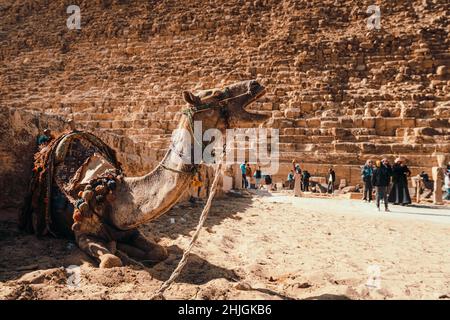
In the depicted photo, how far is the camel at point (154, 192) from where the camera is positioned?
2.54 m

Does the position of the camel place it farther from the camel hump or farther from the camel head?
the camel hump

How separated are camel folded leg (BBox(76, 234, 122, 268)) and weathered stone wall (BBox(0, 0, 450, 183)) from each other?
427 centimetres

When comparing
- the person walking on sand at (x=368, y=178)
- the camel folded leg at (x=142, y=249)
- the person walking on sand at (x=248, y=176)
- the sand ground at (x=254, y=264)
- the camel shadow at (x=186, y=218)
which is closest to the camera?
the sand ground at (x=254, y=264)

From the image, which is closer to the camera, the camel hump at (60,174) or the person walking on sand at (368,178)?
the camel hump at (60,174)

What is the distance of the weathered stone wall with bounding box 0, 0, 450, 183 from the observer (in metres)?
15.2

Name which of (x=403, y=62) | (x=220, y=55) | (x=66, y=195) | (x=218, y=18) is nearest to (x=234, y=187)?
(x=66, y=195)

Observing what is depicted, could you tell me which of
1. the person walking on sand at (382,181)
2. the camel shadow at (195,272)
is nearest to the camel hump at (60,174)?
the camel shadow at (195,272)

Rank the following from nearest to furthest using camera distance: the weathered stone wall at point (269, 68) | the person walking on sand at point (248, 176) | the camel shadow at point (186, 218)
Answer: the camel shadow at point (186, 218) → the person walking on sand at point (248, 176) → the weathered stone wall at point (269, 68)

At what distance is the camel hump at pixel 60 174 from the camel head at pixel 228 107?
Result: 1133mm

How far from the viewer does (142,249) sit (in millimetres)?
3086

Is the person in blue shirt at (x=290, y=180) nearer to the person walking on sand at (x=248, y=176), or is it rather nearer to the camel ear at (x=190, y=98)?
the person walking on sand at (x=248, y=176)

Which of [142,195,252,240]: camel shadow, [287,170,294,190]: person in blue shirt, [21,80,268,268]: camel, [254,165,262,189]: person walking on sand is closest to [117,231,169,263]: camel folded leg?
[21,80,268,268]: camel

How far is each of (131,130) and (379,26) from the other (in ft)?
47.6
